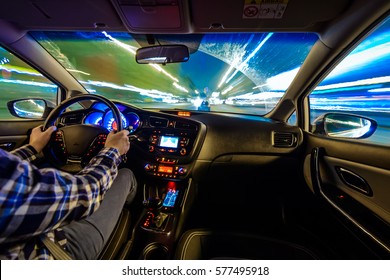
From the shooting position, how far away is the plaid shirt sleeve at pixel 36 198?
54cm

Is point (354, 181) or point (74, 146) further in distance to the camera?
point (74, 146)

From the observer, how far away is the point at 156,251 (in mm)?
1514

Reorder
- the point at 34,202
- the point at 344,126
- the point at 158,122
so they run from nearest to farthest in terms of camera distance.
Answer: the point at 34,202 < the point at 344,126 < the point at 158,122

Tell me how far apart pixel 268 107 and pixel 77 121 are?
207 centimetres

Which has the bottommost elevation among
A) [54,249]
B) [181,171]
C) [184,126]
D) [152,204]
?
[152,204]

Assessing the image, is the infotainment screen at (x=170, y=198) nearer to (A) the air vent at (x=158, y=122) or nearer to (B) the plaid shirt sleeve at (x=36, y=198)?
(A) the air vent at (x=158, y=122)

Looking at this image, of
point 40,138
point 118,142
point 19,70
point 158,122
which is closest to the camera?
point 118,142

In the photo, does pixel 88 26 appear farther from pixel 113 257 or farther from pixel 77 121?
pixel 113 257

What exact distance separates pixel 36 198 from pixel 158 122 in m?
1.40

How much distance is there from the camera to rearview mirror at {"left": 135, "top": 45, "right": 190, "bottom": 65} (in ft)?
6.06

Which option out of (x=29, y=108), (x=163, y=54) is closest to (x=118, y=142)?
(x=163, y=54)

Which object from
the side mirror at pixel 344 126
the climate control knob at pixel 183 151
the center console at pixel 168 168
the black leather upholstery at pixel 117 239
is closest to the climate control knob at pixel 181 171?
the center console at pixel 168 168

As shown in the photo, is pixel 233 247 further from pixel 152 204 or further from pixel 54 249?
pixel 54 249

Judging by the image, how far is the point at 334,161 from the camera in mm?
1513
